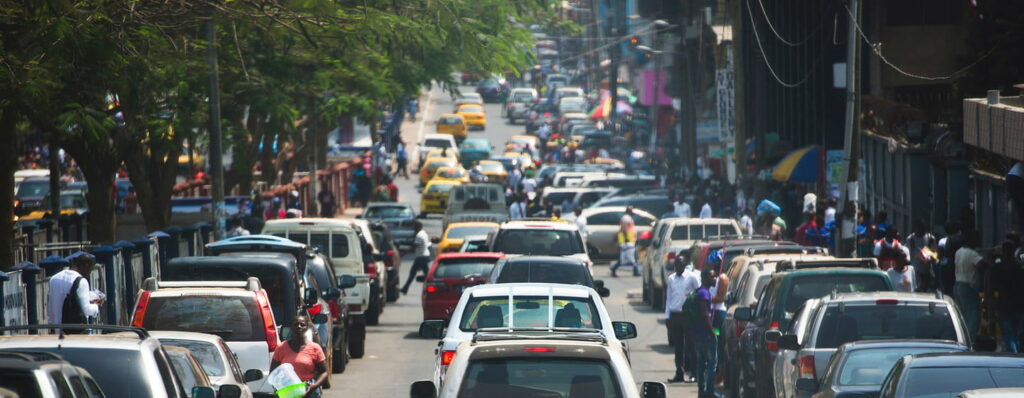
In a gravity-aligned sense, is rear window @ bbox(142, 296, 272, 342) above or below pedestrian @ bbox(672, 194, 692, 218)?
above

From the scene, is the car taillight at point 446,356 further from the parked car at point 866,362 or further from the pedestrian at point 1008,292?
the pedestrian at point 1008,292

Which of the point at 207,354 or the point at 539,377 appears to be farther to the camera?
the point at 207,354

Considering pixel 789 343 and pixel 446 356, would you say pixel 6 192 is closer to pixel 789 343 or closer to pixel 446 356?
pixel 446 356

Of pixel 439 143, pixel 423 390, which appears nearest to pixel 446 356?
pixel 423 390

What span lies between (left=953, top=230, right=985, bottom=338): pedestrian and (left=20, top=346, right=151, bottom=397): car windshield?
484 inches

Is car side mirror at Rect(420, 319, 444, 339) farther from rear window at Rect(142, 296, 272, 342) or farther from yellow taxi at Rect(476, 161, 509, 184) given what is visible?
yellow taxi at Rect(476, 161, 509, 184)

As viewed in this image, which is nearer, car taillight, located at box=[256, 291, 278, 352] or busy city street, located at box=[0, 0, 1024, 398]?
busy city street, located at box=[0, 0, 1024, 398]

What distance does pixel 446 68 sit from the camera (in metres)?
39.1

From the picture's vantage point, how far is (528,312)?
576 inches

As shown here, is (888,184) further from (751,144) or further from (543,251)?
(751,144)

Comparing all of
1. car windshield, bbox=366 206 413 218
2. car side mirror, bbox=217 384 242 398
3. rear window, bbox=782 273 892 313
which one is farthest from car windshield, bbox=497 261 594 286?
car windshield, bbox=366 206 413 218

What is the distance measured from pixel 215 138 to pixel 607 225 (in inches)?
619

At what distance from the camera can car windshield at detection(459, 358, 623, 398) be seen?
885cm

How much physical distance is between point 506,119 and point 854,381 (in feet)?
314
